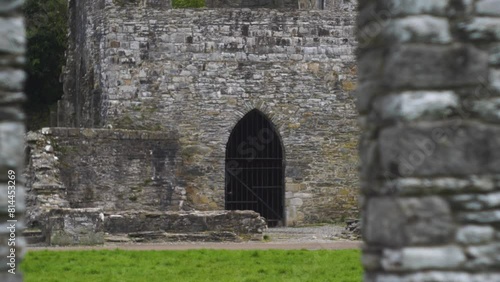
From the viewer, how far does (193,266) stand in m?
13.7

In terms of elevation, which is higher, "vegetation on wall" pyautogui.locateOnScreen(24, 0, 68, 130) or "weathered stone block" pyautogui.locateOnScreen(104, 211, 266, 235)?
"vegetation on wall" pyautogui.locateOnScreen(24, 0, 68, 130)

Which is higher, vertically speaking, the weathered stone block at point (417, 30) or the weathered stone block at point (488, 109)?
the weathered stone block at point (417, 30)

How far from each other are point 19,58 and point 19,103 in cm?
23

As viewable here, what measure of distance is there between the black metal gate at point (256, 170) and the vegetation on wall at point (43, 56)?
15226mm

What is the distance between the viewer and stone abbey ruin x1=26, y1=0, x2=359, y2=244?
23641 millimetres

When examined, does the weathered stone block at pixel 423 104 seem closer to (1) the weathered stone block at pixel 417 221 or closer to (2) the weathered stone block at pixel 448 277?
(1) the weathered stone block at pixel 417 221

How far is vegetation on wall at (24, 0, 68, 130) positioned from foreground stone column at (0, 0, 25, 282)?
108 feet

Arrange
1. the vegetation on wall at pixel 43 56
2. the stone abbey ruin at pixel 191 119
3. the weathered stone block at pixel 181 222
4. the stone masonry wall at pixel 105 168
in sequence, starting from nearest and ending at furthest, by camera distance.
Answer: the weathered stone block at pixel 181 222 → the stone abbey ruin at pixel 191 119 → the stone masonry wall at pixel 105 168 → the vegetation on wall at pixel 43 56

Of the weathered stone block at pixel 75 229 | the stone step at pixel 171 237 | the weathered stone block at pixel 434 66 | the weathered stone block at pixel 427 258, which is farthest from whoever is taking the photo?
the stone step at pixel 171 237

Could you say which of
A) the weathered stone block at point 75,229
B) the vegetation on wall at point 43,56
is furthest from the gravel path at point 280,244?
the vegetation on wall at point 43,56

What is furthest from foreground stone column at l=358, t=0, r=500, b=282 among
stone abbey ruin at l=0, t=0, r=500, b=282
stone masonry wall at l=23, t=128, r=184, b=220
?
stone masonry wall at l=23, t=128, r=184, b=220

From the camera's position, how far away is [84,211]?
18047mm

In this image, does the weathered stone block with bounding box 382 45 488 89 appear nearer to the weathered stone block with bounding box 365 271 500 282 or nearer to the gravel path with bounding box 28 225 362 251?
the weathered stone block with bounding box 365 271 500 282

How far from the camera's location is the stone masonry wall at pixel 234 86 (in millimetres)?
23688
